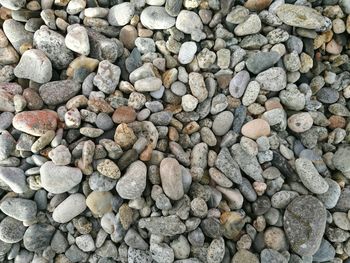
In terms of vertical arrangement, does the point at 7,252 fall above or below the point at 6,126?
below

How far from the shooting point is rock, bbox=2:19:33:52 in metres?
1.24

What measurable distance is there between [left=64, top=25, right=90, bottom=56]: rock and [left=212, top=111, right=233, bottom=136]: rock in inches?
19.1

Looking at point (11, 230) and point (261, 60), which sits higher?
point (261, 60)

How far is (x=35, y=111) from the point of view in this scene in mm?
1124

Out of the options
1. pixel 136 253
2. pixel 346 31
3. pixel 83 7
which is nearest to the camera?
pixel 136 253

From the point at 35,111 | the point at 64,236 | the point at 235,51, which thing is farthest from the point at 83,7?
the point at 64,236

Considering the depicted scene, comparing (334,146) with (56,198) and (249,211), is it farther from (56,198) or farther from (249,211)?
(56,198)

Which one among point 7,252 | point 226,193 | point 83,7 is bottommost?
point 7,252

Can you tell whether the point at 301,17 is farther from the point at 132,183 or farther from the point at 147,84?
the point at 132,183

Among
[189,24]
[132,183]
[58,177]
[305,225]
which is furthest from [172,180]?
[189,24]

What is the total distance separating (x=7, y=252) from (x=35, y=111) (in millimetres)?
434

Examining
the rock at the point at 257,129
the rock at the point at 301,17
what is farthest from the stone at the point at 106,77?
the rock at the point at 301,17

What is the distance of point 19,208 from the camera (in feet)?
3.55

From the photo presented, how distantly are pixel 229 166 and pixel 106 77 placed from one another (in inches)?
19.0
